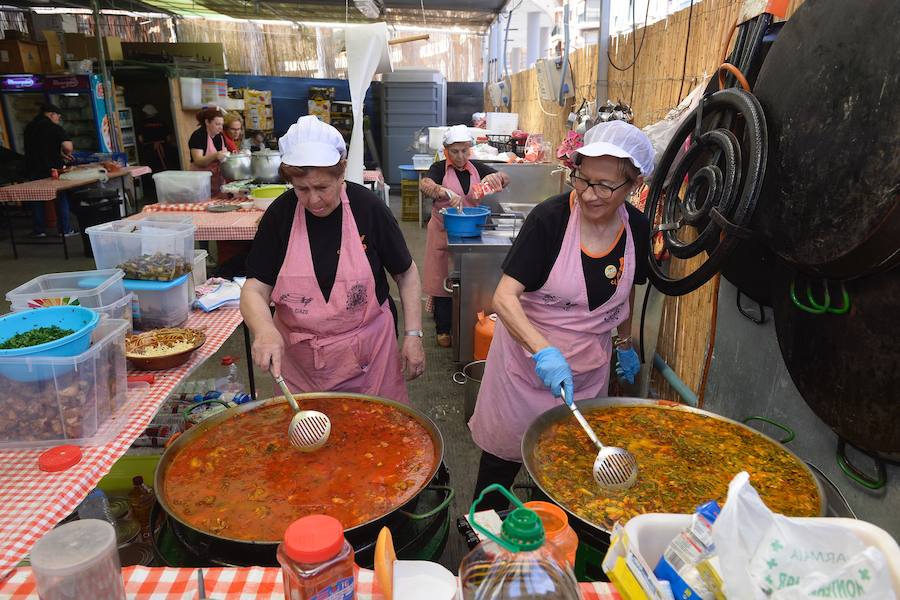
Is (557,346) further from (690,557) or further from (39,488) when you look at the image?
(39,488)

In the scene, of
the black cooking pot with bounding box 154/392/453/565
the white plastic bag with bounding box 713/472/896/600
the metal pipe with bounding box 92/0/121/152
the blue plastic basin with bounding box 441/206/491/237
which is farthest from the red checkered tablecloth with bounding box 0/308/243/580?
the metal pipe with bounding box 92/0/121/152

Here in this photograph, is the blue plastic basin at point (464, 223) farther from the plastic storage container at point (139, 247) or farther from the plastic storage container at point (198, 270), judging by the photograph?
the plastic storage container at point (139, 247)

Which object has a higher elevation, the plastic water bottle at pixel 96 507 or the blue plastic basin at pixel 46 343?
the blue plastic basin at pixel 46 343

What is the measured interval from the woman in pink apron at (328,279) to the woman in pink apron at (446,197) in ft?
9.85

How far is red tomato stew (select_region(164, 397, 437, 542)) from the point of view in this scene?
1.68m

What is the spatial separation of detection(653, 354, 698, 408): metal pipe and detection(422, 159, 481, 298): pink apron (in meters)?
2.40

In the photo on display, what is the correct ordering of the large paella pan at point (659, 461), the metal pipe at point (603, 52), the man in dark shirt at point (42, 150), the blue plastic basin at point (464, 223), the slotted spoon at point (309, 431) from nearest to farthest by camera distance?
the large paella pan at point (659, 461) < the slotted spoon at point (309, 431) < the blue plastic basin at point (464, 223) < the metal pipe at point (603, 52) < the man in dark shirt at point (42, 150)

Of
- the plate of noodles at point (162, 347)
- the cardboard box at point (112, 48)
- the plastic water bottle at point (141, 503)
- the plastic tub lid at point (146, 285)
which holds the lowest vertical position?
the plastic water bottle at point (141, 503)

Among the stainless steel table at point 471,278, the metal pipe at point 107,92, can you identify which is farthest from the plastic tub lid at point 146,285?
the metal pipe at point 107,92

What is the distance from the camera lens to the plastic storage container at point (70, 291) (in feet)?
7.72

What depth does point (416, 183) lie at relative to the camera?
11438 mm

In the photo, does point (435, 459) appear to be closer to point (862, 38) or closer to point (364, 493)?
point (364, 493)

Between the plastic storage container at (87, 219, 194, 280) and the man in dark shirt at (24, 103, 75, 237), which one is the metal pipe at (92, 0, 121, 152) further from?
the plastic storage container at (87, 219, 194, 280)

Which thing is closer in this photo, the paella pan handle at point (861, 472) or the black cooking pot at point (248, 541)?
the black cooking pot at point (248, 541)
